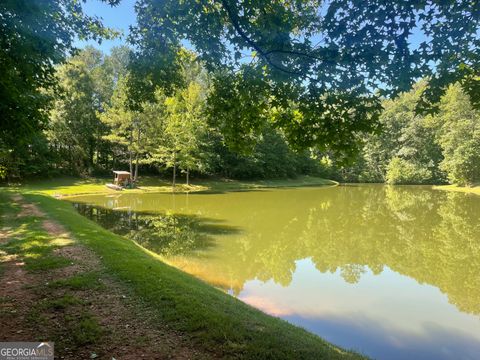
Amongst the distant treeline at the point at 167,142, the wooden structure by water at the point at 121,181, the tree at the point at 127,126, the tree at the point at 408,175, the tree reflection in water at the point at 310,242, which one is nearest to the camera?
the tree reflection in water at the point at 310,242

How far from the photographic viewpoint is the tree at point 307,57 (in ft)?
13.2

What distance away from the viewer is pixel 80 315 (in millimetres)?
4945

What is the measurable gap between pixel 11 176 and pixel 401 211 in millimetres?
29900

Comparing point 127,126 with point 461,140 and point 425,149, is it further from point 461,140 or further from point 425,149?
point 425,149

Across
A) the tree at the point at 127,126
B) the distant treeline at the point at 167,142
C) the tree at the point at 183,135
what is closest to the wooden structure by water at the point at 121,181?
the tree at the point at 127,126

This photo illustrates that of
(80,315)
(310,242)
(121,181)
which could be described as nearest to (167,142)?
(121,181)

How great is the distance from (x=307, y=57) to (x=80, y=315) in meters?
4.63

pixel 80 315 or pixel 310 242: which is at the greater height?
pixel 80 315

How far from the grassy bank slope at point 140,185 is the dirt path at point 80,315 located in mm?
20156

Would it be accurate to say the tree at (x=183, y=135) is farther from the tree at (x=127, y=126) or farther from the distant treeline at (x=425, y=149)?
the distant treeline at (x=425, y=149)

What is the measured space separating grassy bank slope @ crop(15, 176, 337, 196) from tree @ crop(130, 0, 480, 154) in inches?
881

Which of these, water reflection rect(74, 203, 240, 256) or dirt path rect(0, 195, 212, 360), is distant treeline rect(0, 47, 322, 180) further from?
dirt path rect(0, 195, 212, 360)

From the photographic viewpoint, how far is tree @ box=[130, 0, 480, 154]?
13.2ft

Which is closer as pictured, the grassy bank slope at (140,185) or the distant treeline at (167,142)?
the grassy bank slope at (140,185)
